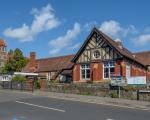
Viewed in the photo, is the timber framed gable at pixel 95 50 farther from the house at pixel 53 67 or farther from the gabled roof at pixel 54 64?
the gabled roof at pixel 54 64

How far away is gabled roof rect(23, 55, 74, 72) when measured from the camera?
59.0 m

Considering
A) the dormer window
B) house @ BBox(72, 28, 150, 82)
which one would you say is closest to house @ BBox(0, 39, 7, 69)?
house @ BBox(72, 28, 150, 82)

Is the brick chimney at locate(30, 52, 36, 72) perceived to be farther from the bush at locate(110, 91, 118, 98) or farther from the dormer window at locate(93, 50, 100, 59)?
the bush at locate(110, 91, 118, 98)

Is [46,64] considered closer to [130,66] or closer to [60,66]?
[60,66]

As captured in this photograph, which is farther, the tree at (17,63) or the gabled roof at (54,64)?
the tree at (17,63)

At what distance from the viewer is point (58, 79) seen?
56188 mm

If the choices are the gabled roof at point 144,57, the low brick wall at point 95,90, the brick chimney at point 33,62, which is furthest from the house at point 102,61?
the brick chimney at point 33,62

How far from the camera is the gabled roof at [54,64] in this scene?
58969mm

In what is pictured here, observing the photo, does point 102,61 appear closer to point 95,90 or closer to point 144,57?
point 144,57

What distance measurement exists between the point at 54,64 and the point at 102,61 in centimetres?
1865

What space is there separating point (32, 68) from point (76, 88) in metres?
32.4

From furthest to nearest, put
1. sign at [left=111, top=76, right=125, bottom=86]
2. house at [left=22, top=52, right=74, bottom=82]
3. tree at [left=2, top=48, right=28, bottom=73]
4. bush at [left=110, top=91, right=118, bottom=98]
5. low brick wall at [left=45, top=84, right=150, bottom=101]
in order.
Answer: tree at [left=2, top=48, right=28, bottom=73] → house at [left=22, top=52, right=74, bottom=82] → sign at [left=111, top=76, right=125, bottom=86] → bush at [left=110, top=91, right=118, bottom=98] → low brick wall at [left=45, top=84, right=150, bottom=101]

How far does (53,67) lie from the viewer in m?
61.3

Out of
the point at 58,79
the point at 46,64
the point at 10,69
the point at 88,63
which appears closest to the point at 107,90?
the point at 88,63
